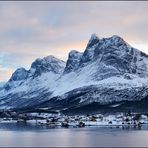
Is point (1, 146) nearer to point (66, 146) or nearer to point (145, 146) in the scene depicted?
point (66, 146)

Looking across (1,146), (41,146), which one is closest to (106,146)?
(41,146)

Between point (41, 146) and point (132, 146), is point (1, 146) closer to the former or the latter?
point (41, 146)

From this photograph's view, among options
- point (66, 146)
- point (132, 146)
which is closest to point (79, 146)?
point (66, 146)

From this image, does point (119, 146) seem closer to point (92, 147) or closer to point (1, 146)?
point (92, 147)

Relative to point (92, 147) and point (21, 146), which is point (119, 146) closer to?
point (92, 147)

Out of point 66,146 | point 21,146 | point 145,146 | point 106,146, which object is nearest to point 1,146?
point 21,146

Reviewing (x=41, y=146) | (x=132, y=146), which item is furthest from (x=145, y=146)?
(x=41, y=146)
